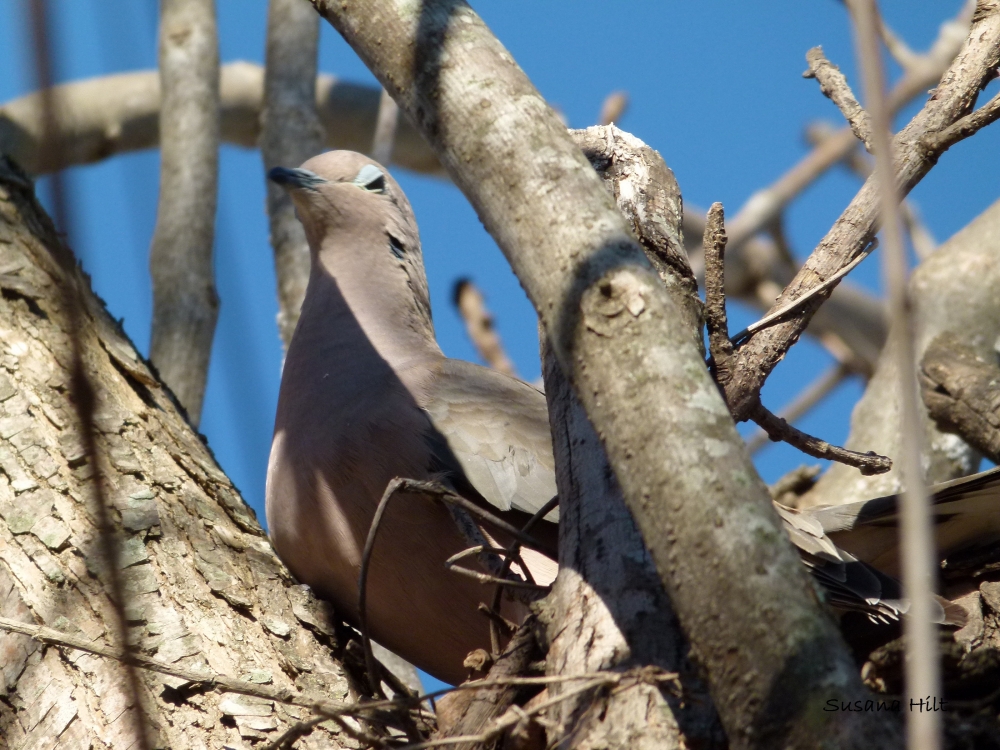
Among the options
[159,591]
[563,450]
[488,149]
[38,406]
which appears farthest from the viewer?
[38,406]

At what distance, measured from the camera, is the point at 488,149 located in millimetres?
1957

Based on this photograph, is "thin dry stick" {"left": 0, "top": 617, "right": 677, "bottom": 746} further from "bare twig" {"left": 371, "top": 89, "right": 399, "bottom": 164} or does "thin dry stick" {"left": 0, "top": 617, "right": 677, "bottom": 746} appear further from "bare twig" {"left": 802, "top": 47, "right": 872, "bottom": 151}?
"bare twig" {"left": 371, "top": 89, "right": 399, "bottom": 164}

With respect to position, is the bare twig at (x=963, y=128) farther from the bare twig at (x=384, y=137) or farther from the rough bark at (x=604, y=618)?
the bare twig at (x=384, y=137)

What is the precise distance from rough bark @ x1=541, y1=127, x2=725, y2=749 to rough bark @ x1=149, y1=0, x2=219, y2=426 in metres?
→ 2.11

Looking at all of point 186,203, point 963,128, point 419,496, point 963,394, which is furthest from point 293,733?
point 186,203

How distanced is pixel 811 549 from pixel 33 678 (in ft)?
6.28

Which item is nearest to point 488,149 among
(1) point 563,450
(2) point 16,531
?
(1) point 563,450

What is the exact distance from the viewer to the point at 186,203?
4.52 metres

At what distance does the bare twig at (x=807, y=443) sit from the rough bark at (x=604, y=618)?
0.29 metres

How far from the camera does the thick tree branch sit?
2.48 metres

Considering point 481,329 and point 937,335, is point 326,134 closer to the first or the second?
point 481,329

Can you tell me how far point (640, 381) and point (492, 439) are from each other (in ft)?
4.99

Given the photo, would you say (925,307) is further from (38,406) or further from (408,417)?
(38,406)

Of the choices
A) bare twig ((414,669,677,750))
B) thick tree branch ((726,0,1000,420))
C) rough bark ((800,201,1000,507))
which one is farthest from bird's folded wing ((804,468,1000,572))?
bare twig ((414,669,677,750))
